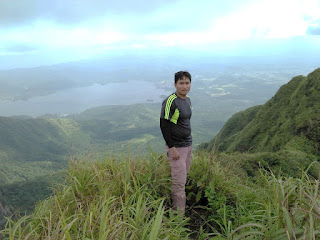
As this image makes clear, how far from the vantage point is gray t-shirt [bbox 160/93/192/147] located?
3.94m

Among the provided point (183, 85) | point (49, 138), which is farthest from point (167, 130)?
point (49, 138)

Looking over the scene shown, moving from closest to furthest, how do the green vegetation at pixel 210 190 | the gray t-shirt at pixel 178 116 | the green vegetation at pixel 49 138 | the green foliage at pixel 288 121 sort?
the green vegetation at pixel 210 190 → the gray t-shirt at pixel 178 116 → the green foliage at pixel 288 121 → the green vegetation at pixel 49 138

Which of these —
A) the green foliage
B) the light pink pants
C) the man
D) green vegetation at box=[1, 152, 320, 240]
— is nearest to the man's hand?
the man

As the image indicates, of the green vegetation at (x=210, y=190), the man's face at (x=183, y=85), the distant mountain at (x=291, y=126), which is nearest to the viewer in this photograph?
the green vegetation at (x=210, y=190)

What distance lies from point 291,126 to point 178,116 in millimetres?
21264

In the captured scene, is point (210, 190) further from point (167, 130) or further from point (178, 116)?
point (178, 116)

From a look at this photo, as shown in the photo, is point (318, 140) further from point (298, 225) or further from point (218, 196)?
point (298, 225)

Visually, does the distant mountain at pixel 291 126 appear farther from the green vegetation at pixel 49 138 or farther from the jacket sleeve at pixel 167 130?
the green vegetation at pixel 49 138

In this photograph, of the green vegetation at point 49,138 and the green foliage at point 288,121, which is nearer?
the green foliage at point 288,121

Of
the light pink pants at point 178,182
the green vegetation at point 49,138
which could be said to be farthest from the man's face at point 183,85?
the green vegetation at point 49,138

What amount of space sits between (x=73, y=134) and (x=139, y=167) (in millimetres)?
180202

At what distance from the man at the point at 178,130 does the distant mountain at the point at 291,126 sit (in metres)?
10.8

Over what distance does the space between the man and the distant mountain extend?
35.3 ft

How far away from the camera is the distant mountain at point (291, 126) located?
1700cm
